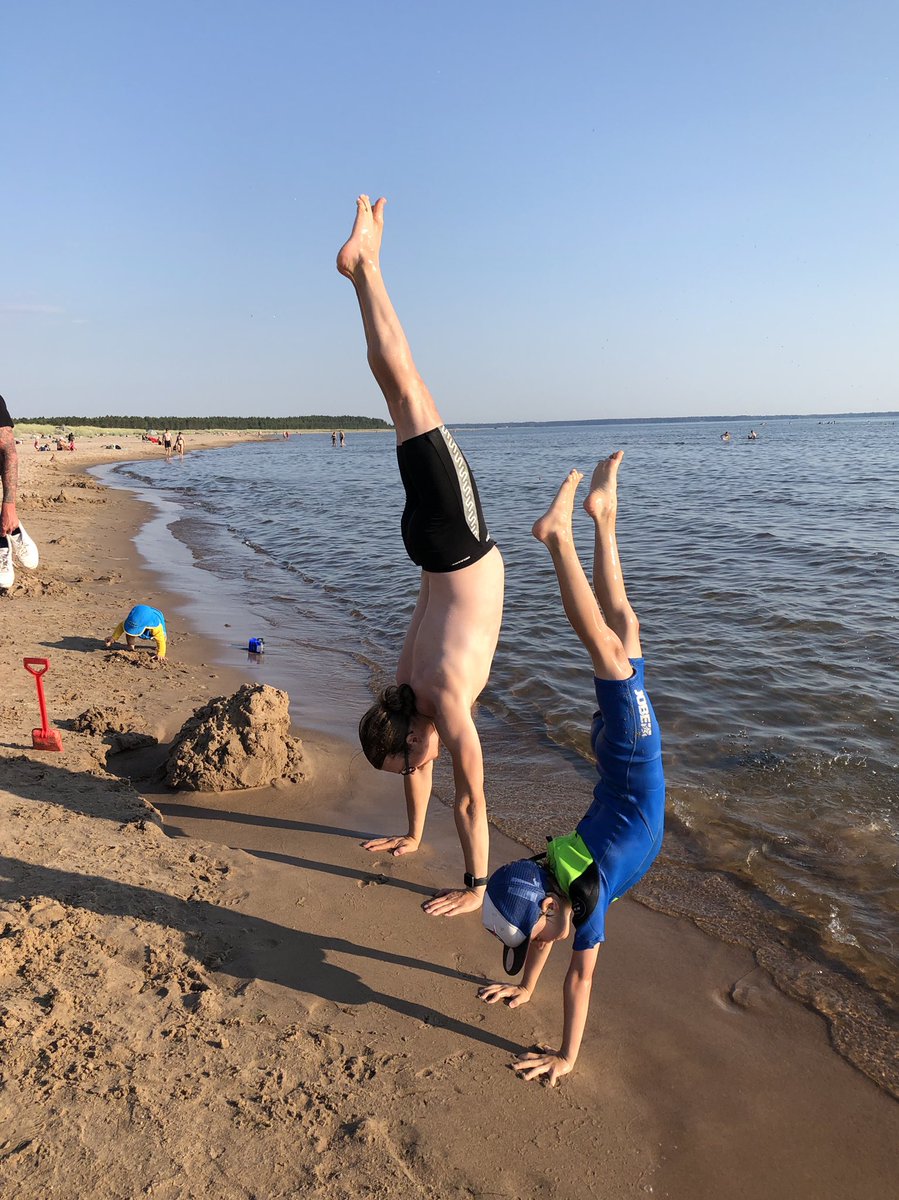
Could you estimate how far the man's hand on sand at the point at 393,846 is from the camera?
4180mm

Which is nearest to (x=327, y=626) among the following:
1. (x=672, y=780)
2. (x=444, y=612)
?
(x=672, y=780)

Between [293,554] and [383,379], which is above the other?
[383,379]

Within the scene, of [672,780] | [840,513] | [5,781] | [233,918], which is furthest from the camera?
[840,513]

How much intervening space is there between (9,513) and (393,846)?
4.48m

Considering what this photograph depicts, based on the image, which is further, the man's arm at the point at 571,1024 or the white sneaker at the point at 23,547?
the white sneaker at the point at 23,547

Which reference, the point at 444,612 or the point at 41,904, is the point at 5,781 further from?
the point at 444,612

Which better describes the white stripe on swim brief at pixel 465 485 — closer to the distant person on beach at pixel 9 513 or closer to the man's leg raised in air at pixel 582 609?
the man's leg raised in air at pixel 582 609

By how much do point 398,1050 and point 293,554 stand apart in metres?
13.8

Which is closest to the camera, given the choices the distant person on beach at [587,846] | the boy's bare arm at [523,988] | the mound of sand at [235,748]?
the distant person on beach at [587,846]

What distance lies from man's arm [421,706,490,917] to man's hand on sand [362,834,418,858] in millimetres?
467

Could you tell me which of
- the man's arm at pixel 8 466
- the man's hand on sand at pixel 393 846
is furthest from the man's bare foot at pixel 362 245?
the man's arm at pixel 8 466

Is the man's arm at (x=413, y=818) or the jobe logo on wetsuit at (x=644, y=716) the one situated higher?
the jobe logo on wetsuit at (x=644, y=716)

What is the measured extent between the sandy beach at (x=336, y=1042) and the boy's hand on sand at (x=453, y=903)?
58mm

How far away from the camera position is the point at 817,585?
1057cm
